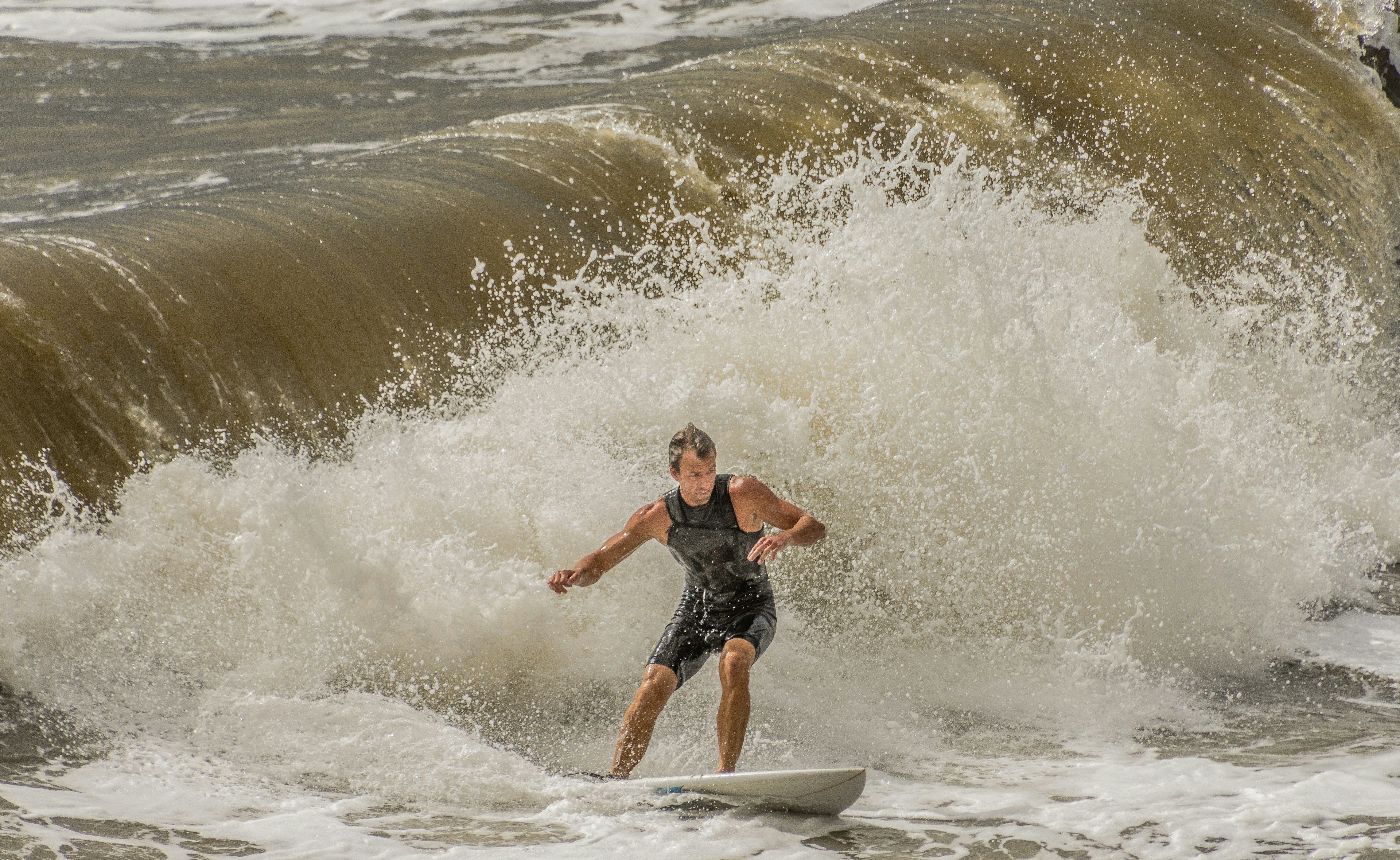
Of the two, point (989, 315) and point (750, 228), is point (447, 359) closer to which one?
point (750, 228)

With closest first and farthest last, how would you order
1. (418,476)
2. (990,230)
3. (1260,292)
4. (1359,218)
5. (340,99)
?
(418,476)
(990,230)
(1260,292)
(1359,218)
(340,99)

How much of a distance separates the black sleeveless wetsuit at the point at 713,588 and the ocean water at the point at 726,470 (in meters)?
0.53

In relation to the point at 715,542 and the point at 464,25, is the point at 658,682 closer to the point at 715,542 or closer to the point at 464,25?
the point at 715,542

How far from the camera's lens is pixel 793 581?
17.5ft

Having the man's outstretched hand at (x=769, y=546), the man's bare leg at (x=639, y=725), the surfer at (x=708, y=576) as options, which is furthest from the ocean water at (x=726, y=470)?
the man's outstretched hand at (x=769, y=546)

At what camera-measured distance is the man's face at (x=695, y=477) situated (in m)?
3.66

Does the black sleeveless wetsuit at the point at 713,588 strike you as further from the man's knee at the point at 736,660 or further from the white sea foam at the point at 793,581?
the white sea foam at the point at 793,581

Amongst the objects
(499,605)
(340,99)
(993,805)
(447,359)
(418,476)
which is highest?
(340,99)

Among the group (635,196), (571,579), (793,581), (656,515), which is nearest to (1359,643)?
(793,581)

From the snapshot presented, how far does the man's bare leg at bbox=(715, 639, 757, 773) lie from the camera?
364 cm

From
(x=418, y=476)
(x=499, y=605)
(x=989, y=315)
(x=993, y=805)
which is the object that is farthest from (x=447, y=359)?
(x=993, y=805)

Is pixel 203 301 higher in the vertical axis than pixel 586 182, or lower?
lower

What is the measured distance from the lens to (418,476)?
5062mm

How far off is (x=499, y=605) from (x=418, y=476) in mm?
723
